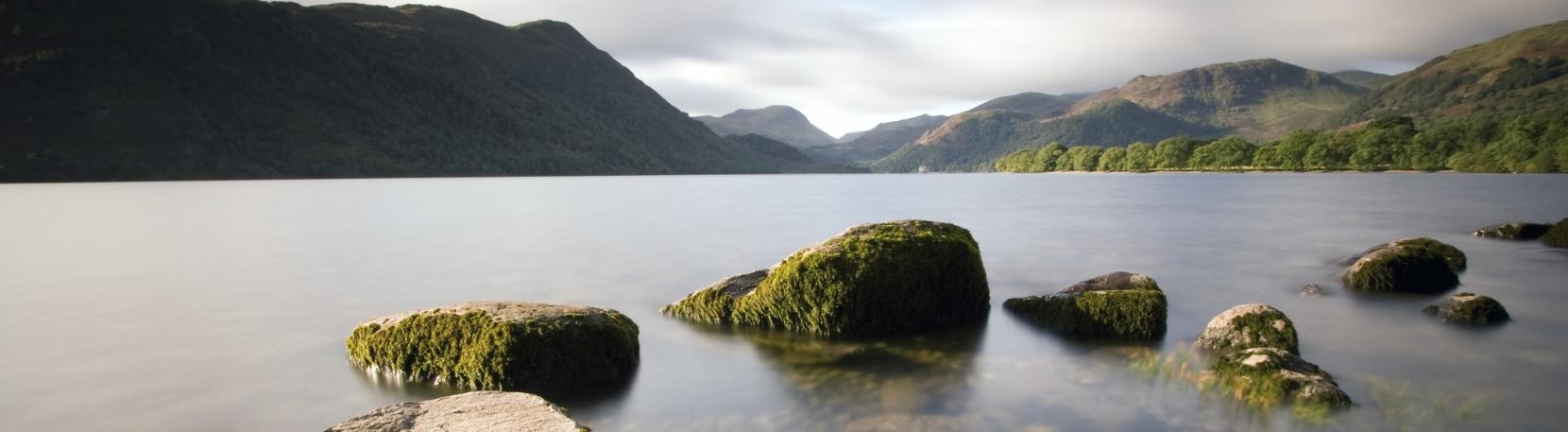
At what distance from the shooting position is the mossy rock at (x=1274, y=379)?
8.92 m

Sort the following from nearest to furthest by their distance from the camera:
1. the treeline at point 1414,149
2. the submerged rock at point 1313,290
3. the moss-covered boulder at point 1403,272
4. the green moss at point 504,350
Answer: the green moss at point 504,350, the moss-covered boulder at point 1403,272, the submerged rock at point 1313,290, the treeline at point 1414,149

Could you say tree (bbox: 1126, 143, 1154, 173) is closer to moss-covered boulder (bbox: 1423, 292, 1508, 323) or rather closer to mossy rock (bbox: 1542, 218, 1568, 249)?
mossy rock (bbox: 1542, 218, 1568, 249)

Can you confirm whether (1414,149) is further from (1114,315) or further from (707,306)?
(707,306)

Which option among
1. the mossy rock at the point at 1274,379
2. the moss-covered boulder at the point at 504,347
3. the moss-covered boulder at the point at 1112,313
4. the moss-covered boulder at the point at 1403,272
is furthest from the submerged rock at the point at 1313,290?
the moss-covered boulder at the point at 504,347

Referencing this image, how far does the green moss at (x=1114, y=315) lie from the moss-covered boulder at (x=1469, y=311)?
543cm

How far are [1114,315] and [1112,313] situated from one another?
4cm

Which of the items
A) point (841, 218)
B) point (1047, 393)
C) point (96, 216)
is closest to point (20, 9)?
point (96, 216)

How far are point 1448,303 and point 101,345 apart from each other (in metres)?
23.4

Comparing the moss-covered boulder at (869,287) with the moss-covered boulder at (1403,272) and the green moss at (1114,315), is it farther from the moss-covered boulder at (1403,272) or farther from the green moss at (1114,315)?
the moss-covered boulder at (1403,272)

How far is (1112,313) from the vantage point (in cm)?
1278

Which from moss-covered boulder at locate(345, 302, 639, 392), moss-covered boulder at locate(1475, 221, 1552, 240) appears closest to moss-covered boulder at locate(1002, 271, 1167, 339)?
moss-covered boulder at locate(345, 302, 639, 392)

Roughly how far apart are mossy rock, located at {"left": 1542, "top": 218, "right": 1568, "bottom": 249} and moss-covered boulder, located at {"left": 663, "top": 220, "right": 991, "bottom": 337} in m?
24.5

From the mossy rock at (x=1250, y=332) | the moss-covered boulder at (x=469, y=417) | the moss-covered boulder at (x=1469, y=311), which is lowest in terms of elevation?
the moss-covered boulder at (x=1469, y=311)

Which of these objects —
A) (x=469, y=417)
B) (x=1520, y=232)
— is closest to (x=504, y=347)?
(x=469, y=417)
